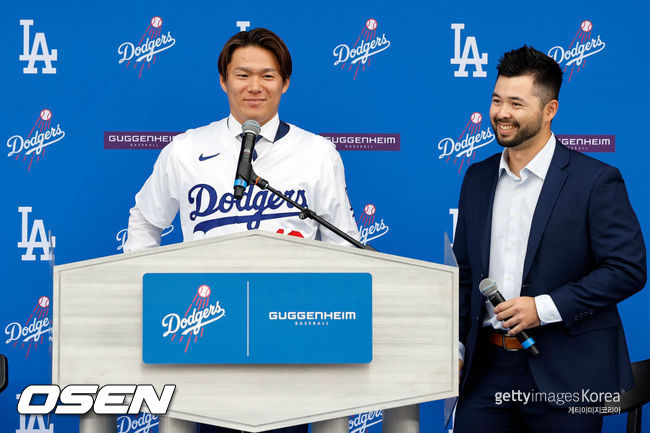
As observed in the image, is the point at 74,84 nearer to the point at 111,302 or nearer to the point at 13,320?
the point at 13,320

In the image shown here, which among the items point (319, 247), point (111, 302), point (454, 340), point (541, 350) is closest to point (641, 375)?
point (541, 350)

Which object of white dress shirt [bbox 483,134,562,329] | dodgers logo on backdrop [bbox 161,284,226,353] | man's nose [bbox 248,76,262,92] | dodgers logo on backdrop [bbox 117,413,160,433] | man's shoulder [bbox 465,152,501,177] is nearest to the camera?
dodgers logo on backdrop [bbox 161,284,226,353]

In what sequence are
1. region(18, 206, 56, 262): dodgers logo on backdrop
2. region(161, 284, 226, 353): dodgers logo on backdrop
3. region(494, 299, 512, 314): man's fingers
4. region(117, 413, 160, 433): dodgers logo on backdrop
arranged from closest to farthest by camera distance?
region(161, 284, 226, 353): dodgers logo on backdrop < region(494, 299, 512, 314): man's fingers < region(18, 206, 56, 262): dodgers logo on backdrop < region(117, 413, 160, 433): dodgers logo on backdrop

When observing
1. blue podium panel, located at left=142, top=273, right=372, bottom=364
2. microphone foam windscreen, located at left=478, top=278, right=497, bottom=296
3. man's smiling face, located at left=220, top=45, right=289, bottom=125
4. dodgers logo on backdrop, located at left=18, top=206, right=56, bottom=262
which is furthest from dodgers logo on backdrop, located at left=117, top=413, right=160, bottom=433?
microphone foam windscreen, located at left=478, top=278, right=497, bottom=296

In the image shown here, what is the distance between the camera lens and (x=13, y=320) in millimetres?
3471

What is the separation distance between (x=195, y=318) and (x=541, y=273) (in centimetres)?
102

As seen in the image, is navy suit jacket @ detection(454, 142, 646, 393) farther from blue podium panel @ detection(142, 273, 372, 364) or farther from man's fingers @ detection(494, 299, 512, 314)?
blue podium panel @ detection(142, 273, 372, 364)

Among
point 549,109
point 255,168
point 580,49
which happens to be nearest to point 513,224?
point 549,109

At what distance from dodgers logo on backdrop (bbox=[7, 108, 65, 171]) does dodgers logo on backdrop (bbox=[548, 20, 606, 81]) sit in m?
2.37

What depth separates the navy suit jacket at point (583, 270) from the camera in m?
2.07

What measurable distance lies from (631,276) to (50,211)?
8.39ft

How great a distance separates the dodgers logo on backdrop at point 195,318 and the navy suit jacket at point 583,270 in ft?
2.87

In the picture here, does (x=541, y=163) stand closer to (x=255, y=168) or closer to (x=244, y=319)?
(x=255, y=168)

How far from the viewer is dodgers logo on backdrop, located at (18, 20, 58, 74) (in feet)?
11.4
